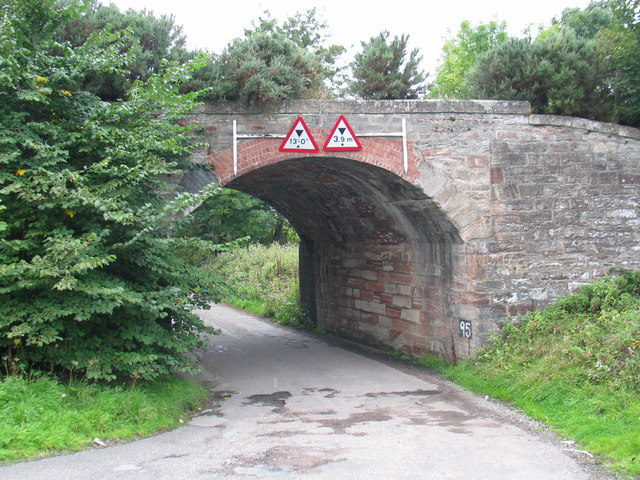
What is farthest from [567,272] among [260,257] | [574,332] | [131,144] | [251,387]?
[260,257]

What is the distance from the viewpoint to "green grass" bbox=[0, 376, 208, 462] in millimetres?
5227

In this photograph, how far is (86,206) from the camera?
627cm

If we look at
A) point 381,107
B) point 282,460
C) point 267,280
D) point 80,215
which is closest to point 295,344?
point 381,107

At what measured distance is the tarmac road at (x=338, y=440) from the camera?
4.99 meters

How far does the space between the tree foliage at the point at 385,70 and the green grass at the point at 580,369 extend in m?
4.24

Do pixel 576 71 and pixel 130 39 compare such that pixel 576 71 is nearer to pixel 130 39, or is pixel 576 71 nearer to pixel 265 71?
pixel 265 71

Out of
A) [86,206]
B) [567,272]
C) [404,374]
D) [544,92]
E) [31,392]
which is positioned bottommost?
[404,374]

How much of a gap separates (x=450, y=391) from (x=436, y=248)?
265 centimetres

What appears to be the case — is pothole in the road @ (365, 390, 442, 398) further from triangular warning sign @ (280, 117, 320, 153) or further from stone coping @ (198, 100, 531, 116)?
stone coping @ (198, 100, 531, 116)

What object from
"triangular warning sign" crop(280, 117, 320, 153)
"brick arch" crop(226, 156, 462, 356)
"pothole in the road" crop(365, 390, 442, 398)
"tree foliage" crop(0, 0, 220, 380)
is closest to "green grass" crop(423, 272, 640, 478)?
"pothole in the road" crop(365, 390, 442, 398)

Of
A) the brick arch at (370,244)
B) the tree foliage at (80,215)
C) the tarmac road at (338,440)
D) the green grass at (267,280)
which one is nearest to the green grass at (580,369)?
the tarmac road at (338,440)

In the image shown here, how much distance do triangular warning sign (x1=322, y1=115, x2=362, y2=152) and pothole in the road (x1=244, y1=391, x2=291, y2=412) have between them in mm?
3554

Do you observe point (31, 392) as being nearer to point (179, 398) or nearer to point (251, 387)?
point (179, 398)

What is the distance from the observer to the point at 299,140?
8781mm
